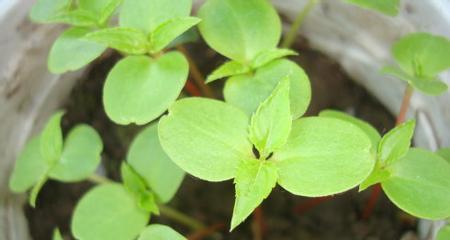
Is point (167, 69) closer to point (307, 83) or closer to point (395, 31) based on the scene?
point (307, 83)

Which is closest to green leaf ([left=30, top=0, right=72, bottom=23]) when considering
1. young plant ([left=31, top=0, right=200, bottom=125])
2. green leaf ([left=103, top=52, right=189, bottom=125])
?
young plant ([left=31, top=0, right=200, bottom=125])

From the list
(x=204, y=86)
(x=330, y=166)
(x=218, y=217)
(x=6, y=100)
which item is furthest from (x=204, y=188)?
(x=330, y=166)

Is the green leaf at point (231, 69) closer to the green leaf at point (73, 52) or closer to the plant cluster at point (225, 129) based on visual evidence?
the plant cluster at point (225, 129)

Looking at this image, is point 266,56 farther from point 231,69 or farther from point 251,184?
point 251,184

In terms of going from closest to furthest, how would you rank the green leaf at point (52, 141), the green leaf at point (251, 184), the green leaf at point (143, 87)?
the green leaf at point (251, 184) < the green leaf at point (143, 87) < the green leaf at point (52, 141)

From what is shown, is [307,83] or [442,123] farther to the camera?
[442,123]

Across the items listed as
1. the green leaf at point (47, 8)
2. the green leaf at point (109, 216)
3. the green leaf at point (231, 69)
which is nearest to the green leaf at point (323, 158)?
the green leaf at point (231, 69)

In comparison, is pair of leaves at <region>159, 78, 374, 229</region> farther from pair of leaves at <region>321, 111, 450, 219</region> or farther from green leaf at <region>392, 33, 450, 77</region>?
green leaf at <region>392, 33, 450, 77</region>
